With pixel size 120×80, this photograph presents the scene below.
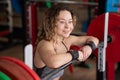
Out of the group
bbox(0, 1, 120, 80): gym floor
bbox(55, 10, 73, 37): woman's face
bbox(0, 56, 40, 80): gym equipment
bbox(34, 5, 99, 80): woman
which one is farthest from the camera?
bbox(0, 1, 120, 80): gym floor

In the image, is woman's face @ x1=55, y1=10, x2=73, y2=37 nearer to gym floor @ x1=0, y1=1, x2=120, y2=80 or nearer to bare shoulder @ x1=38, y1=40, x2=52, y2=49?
bare shoulder @ x1=38, y1=40, x2=52, y2=49

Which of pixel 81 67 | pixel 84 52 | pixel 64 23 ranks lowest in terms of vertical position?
pixel 81 67

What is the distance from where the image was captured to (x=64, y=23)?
1.48m

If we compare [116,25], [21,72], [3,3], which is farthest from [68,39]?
[3,3]

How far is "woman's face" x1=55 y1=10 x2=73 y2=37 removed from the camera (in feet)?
4.83

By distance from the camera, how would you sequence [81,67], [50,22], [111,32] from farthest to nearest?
1. [81,67]
2. [111,32]
3. [50,22]

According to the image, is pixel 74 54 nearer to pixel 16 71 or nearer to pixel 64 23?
pixel 64 23

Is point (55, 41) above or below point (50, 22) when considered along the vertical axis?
below

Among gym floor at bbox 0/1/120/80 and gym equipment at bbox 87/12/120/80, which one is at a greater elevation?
gym equipment at bbox 87/12/120/80

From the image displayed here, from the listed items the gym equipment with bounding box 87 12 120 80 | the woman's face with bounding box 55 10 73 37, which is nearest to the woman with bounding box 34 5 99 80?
the woman's face with bounding box 55 10 73 37

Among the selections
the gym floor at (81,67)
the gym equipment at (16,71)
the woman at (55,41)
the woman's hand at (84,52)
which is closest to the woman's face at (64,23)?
the woman at (55,41)

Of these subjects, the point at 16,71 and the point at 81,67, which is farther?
the point at 81,67

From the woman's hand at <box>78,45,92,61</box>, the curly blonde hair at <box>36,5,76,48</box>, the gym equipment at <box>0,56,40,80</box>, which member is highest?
the curly blonde hair at <box>36,5,76,48</box>

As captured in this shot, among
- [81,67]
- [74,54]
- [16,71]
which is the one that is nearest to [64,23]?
[74,54]
